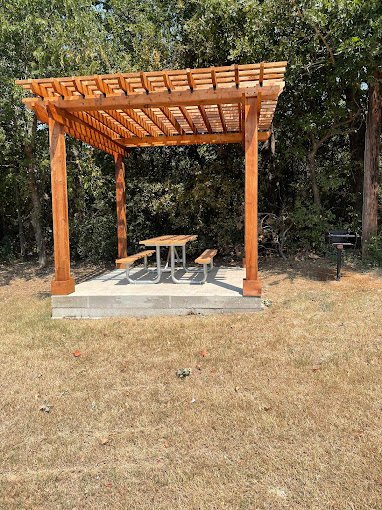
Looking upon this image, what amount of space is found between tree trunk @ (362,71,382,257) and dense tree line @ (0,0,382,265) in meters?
0.02

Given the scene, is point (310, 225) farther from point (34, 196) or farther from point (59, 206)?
point (34, 196)

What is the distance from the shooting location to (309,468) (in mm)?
2205

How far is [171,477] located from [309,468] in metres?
0.83

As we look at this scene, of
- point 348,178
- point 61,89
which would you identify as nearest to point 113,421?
point 61,89

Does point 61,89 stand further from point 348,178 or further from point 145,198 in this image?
point 348,178

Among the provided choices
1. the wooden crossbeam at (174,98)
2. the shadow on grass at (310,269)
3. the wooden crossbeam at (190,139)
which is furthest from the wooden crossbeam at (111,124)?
the shadow on grass at (310,269)

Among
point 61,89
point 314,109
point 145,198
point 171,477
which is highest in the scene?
point 314,109

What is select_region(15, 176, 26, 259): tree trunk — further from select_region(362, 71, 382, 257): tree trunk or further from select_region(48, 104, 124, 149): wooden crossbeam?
select_region(362, 71, 382, 257): tree trunk

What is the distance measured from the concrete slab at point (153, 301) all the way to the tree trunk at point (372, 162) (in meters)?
4.26

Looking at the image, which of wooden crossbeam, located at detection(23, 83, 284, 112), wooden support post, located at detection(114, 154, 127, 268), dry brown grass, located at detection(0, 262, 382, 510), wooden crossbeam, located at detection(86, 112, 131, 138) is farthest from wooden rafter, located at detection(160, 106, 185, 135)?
dry brown grass, located at detection(0, 262, 382, 510)

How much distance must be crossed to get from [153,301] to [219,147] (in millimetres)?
5345

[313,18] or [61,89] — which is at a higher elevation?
[313,18]

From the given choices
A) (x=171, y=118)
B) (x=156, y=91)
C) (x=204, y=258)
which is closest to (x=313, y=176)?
(x=171, y=118)

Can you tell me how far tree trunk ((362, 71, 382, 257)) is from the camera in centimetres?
806
